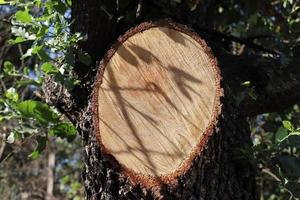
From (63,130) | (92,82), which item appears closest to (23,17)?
(92,82)

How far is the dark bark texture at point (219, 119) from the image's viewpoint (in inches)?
58.7

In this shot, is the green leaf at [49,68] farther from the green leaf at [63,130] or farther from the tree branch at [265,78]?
the tree branch at [265,78]

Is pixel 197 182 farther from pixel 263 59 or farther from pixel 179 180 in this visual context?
pixel 263 59

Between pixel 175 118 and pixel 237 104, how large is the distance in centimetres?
24

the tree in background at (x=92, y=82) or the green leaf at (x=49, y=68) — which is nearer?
the tree in background at (x=92, y=82)

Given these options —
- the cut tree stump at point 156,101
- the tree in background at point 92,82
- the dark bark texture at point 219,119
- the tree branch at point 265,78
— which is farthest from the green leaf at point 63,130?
the tree branch at point 265,78

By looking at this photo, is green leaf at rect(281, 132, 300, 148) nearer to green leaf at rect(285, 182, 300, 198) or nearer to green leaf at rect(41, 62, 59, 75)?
green leaf at rect(285, 182, 300, 198)

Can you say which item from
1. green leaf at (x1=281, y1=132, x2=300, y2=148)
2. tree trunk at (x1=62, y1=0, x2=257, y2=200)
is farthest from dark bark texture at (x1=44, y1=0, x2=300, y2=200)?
green leaf at (x1=281, y1=132, x2=300, y2=148)

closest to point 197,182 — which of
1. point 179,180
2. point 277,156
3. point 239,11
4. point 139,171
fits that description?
point 179,180

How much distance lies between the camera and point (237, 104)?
167cm

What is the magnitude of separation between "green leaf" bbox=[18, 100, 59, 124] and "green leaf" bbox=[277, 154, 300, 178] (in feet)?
2.60

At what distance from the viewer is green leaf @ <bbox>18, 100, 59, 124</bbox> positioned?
1830 mm

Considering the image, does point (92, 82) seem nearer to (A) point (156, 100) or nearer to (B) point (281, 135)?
(A) point (156, 100)

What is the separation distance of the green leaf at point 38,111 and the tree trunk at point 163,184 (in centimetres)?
12
